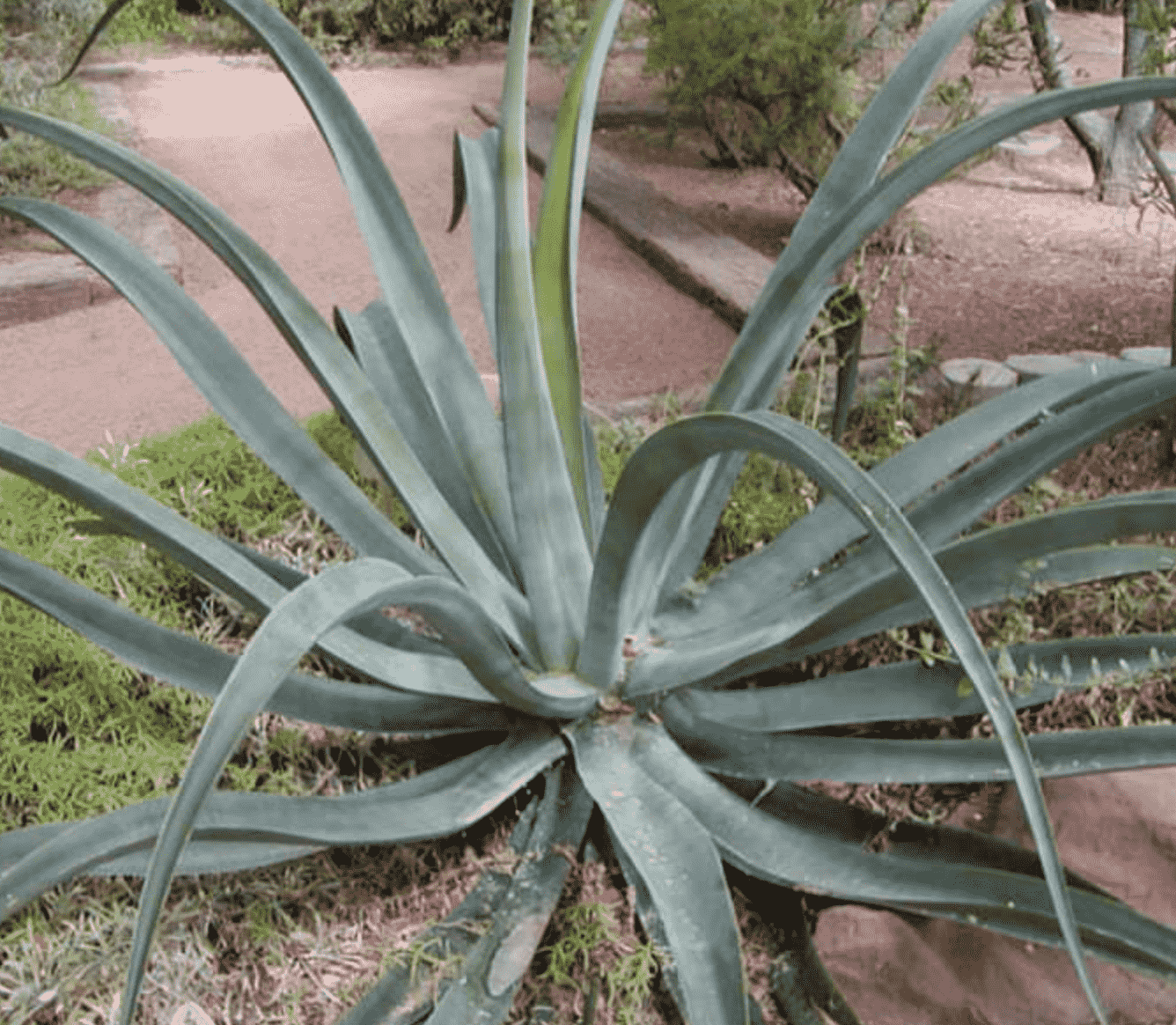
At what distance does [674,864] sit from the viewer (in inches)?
51.5

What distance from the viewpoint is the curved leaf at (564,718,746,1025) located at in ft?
3.94

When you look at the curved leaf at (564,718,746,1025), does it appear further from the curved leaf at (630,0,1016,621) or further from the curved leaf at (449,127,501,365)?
the curved leaf at (449,127,501,365)

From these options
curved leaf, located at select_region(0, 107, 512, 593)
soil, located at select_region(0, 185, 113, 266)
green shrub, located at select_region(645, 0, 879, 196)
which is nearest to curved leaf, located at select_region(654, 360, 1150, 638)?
curved leaf, located at select_region(0, 107, 512, 593)

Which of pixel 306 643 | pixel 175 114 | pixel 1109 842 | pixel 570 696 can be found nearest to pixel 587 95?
pixel 570 696

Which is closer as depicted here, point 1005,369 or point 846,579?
point 846,579

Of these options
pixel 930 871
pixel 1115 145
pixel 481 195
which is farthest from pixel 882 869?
pixel 1115 145

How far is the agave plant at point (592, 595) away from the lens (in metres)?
1.26

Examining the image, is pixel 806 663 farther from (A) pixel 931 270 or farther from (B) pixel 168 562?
(A) pixel 931 270

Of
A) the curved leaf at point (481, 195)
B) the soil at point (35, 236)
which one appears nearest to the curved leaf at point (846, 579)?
the curved leaf at point (481, 195)

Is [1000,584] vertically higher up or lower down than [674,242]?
lower down

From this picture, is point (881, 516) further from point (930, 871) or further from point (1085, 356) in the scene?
point (1085, 356)

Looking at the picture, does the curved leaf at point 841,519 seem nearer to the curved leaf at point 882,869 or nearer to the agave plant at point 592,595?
the agave plant at point 592,595

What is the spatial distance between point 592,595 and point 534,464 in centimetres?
22

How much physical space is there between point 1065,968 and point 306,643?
0.93 meters
